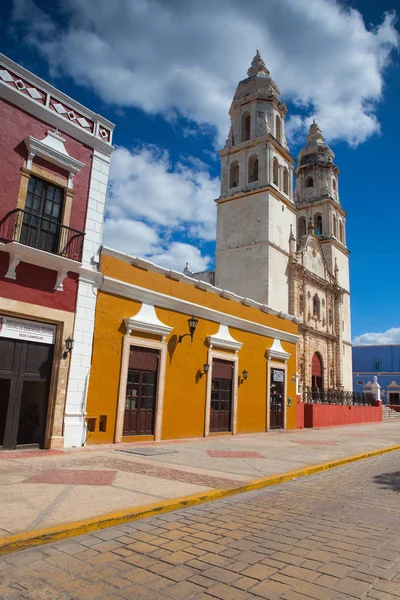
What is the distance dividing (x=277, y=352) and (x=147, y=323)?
25.2ft

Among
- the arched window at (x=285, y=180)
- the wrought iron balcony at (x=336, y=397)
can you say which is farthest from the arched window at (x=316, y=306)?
the arched window at (x=285, y=180)

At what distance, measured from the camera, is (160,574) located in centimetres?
351

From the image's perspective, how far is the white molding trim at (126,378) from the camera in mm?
11355

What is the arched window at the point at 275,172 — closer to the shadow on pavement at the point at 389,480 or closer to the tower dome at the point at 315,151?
the tower dome at the point at 315,151

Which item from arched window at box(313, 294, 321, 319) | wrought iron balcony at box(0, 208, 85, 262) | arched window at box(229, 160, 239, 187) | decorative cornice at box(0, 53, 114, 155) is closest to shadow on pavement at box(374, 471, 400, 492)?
wrought iron balcony at box(0, 208, 85, 262)

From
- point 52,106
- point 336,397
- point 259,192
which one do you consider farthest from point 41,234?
point 259,192

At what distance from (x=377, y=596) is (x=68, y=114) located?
11.4 m

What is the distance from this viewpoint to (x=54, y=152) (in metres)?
10.6

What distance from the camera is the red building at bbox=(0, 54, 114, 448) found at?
30.9 feet

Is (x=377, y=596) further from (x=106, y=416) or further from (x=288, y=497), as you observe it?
(x=106, y=416)

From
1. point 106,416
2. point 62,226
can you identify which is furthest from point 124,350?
point 62,226

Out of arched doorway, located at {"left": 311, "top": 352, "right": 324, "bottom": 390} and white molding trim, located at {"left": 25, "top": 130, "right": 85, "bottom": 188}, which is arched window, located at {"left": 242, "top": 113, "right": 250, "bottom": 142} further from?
white molding trim, located at {"left": 25, "top": 130, "right": 85, "bottom": 188}

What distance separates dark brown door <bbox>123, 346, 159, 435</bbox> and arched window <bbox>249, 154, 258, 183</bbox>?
2243 cm

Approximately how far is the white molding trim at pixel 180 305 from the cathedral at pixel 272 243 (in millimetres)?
10858
